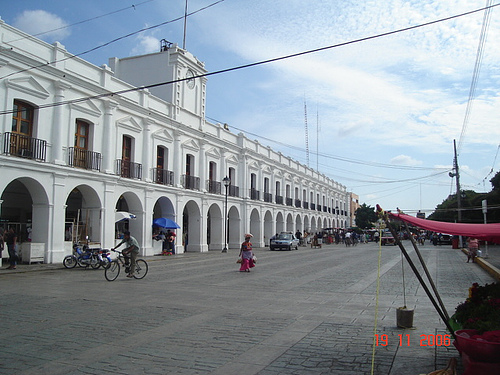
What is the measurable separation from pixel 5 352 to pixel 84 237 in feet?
53.9

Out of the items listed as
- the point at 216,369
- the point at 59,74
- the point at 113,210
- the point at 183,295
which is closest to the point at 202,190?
the point at 113,210

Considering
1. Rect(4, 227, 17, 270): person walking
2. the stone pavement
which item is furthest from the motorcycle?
the stone pavement

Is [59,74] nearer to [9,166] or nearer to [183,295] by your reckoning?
[9,166]

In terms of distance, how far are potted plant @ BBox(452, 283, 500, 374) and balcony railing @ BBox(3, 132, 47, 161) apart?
17.4 meters

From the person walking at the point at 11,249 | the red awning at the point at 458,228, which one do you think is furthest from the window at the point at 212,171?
the red awning at the point at 458,228

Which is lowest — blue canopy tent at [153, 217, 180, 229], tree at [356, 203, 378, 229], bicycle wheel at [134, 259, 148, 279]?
bicycle wheel at [134, 259, 148, 279]

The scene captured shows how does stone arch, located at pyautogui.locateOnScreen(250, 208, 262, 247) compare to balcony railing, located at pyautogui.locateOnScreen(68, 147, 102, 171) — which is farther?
stone arch, located at pyautogui.locateOnScreen(250, 208, 262, 247)

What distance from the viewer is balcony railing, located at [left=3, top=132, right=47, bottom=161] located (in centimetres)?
1712

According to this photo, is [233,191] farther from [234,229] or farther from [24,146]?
[24,146]

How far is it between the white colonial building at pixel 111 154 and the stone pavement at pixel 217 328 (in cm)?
623

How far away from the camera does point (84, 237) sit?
21.2 metres

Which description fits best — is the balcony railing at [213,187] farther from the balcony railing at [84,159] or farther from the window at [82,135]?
the window at [82,135]

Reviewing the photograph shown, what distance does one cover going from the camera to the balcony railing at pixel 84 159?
20141mm

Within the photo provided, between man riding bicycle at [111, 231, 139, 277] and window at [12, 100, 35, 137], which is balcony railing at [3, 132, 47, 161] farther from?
man riding bicycle at [111, 231, 139, 277]
